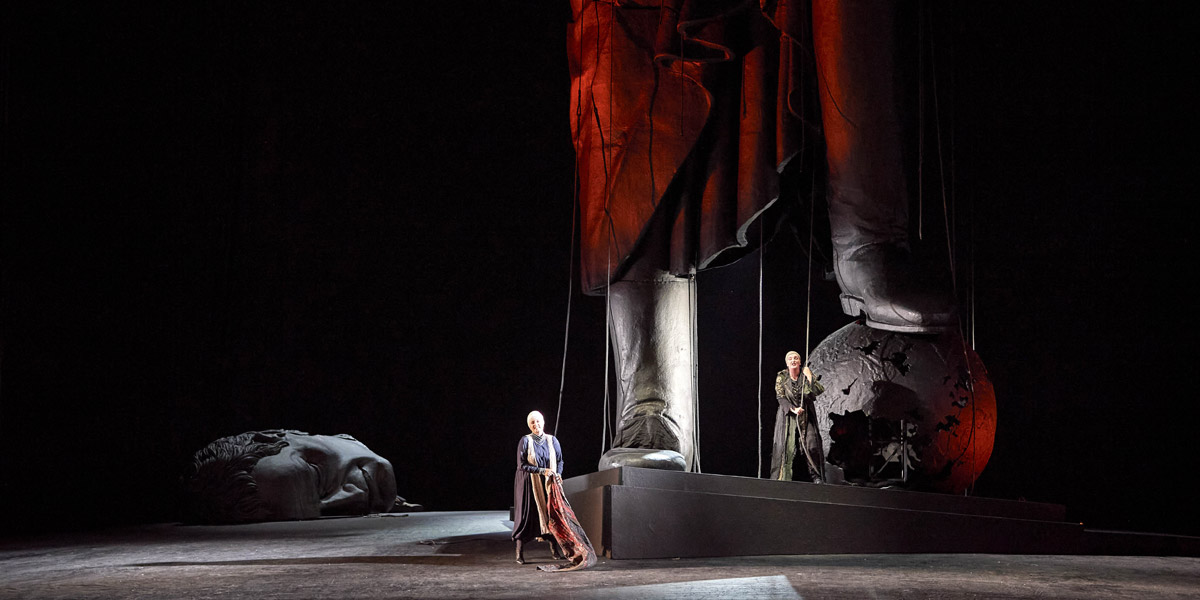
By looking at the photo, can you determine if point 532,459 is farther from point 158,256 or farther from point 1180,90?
point 1180,90

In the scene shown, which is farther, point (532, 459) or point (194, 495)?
point (194, 495)

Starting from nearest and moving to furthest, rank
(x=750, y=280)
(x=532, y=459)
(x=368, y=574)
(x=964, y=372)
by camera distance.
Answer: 1. (x=368, y=574)
2. (x=532, y=459)
3. (x=964, y=372)
4. (x=750, y=280)

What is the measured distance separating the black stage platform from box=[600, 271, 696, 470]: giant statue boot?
1.63 feet

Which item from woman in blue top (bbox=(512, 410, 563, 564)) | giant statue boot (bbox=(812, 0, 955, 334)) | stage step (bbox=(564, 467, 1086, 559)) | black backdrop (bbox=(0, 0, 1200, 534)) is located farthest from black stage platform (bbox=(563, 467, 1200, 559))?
black backdrop (bbox=(0, 0, 1200, 534))

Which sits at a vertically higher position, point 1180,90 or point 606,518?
point 1180,90

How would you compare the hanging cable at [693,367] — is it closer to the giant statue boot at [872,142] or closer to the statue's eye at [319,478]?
the giant statue boot at [872,142]

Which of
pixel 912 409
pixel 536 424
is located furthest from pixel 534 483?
pixel 912 409

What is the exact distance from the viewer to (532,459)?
5617mm

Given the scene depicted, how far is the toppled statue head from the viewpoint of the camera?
28.2 ft

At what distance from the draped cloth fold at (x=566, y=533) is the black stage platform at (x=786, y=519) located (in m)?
0.12

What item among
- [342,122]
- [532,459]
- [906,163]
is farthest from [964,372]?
[342,122]

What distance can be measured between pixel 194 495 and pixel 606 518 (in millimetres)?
4790

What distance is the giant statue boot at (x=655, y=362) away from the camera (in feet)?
20.0

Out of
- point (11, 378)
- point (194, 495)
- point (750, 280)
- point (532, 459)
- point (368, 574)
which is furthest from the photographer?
point (750, 280)
